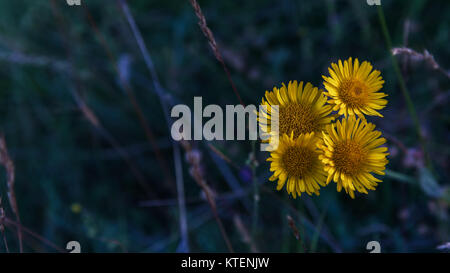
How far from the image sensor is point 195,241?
2.48 m

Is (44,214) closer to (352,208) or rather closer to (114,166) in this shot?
(114,166)

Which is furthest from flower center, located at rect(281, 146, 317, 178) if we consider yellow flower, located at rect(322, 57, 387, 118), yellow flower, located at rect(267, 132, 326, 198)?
yellow flower, located at rect(322, 57, 387, 118)

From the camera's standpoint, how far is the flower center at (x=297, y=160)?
4.99 feet

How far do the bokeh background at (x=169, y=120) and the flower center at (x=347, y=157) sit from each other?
2.61 ft

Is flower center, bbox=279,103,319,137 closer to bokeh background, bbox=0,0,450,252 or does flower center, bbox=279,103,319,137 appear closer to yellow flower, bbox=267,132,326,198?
yellow flower, bbox=267,132,326,198

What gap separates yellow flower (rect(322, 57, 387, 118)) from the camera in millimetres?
1534

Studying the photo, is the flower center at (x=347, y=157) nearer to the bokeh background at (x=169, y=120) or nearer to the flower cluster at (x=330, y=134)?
the flower cluster at (x=330, y=134)

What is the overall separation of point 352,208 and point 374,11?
5.80ft

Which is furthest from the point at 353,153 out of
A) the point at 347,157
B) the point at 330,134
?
the point at 330,134

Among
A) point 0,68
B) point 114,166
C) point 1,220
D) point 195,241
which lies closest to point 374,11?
point 195,241

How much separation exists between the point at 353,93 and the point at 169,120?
4.90 ft

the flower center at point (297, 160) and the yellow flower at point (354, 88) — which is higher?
the yellow flower at point (354, 88)

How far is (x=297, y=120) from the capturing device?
5.17 ft

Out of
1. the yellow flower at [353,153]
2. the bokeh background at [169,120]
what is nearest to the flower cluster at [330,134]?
the yellow flower at [353,153]
